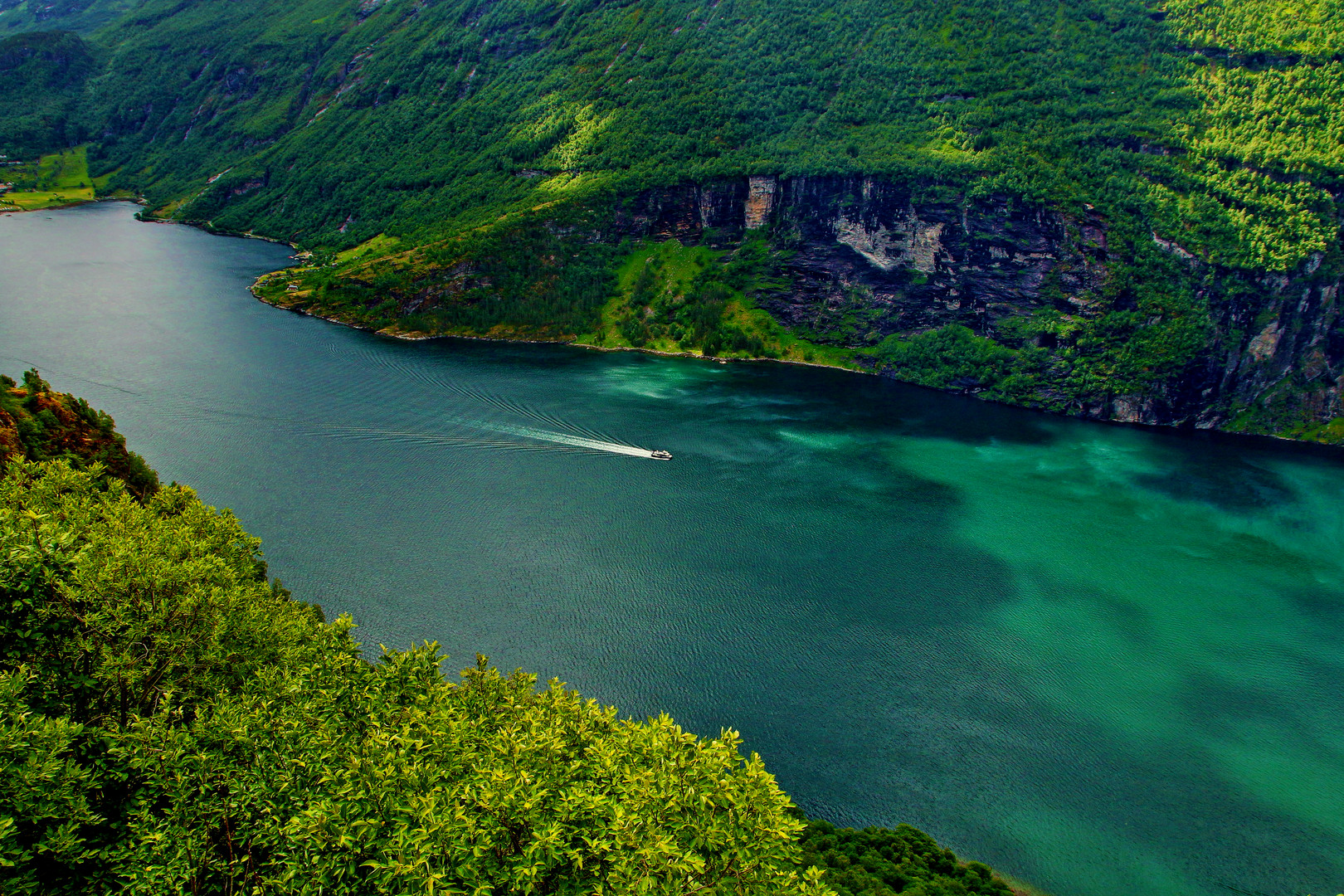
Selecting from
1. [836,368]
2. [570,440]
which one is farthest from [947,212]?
[570,440]

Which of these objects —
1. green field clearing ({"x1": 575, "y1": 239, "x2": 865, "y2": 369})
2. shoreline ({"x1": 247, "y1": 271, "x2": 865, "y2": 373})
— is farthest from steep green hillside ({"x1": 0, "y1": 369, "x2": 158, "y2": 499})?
green field clearing ({"x1": 575, "y1": 239, "x2": 865, "y2": 369})

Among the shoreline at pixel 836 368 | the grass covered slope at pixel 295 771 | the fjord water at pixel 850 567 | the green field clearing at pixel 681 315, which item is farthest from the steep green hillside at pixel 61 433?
the green field clearing at pixel 681 315

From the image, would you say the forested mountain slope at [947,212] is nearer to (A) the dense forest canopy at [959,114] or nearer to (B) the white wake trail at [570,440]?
(A) the dense forest canopy at [959,114]

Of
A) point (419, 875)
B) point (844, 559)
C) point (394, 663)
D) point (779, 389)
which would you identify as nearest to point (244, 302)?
point (779, 389)

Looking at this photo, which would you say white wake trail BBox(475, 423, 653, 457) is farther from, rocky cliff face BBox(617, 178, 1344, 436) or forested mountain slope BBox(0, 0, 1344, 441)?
rocky cliff face BBox(617, 178, 1344, 436)

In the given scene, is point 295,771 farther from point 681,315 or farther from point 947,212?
point 947,212
